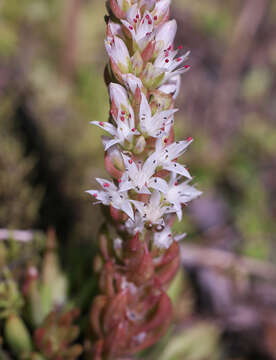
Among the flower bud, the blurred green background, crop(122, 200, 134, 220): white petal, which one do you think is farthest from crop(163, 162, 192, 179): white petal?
the blurred green background

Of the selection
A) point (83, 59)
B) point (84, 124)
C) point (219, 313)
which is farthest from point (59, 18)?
point (219, 313)

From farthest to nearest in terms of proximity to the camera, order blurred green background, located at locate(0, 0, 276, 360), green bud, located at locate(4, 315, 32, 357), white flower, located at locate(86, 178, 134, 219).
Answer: blurred green background, located at locate(0, 0, 276, 360) < green bud, located at locate(4, 315, 32, 357) < white flower, located at locate(86, 178, 134, 219)

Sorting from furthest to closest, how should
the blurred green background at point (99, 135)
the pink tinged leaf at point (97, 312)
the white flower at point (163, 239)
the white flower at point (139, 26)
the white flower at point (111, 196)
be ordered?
the blurred green background at point (99, 135) → the pink tinged leaf at point (97, 312) → the white flower at point (163, 239) → the white flower at point (111, 196) → the white flower at point (139, 26)

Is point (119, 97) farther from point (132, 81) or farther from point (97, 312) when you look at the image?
point (97, 312)

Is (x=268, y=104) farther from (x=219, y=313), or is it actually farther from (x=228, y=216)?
(x=219, y=313)

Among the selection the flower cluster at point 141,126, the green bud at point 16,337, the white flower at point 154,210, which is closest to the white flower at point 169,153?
the flower cluster at point 141,126

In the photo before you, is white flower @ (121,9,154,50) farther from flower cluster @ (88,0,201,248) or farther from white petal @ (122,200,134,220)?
white petal @ (122,200,134,220)

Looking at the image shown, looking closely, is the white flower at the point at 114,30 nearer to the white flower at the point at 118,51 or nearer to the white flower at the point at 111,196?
the white flower at the point at 118,51
